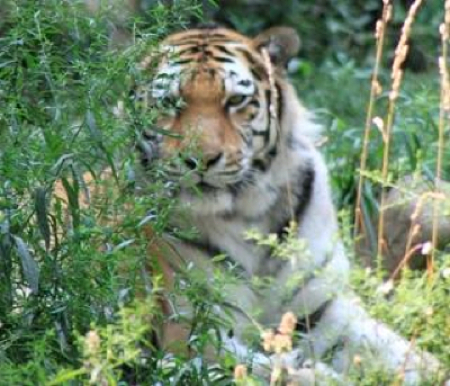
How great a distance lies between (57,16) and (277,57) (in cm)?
177

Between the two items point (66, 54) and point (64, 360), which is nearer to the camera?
point (64, 360)

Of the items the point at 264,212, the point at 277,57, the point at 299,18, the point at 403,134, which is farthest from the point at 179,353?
the point at 299,18

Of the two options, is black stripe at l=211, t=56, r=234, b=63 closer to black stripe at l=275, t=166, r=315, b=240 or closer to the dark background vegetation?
black stripe at l=275, t=166, r=315, b=240

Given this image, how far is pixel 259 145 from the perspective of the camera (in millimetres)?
6391

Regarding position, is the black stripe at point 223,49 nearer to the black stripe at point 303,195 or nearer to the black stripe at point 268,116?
the black stripe at point 268,116

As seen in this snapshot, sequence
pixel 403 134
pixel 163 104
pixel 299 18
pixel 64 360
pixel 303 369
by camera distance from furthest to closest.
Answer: pixel 299 18, pixel 403 134, pixel 163 104, pixel 303 369, pixel 64 360

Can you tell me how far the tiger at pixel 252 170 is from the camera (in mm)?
6074

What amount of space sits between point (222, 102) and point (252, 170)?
0.26 m

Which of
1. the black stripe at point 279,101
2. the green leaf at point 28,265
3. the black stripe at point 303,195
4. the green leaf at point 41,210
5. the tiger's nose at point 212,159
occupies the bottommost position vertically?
the black stripe at point 303,195

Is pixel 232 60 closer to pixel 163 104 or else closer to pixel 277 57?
pixel 277 57

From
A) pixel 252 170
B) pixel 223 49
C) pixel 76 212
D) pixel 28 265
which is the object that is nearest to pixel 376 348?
pixel 76 212

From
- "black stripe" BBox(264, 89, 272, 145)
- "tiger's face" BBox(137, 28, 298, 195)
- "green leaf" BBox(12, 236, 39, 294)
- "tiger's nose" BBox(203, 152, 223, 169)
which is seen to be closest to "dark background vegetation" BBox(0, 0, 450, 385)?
"green leaf" BBox(12, 236, 39, 294)

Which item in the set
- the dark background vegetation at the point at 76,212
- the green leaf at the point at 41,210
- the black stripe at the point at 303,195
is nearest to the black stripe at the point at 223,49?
the black stripe at the point at 303,195

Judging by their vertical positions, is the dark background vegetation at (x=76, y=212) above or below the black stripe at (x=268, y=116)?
above
